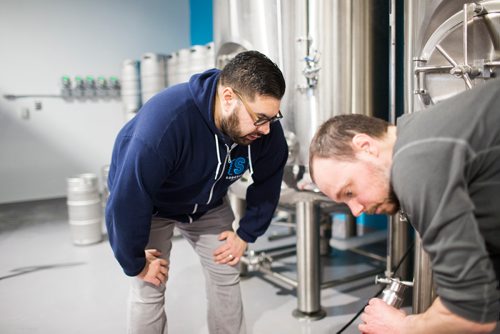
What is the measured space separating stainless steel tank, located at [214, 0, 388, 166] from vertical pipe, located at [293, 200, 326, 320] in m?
0.22

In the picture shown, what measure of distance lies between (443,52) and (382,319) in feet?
2.63

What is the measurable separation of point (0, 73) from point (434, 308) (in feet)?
15.1

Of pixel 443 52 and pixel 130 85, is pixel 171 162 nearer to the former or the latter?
pixel 443 52

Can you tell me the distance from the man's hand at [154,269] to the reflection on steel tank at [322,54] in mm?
777

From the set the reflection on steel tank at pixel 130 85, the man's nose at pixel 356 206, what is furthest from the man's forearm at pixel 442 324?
the reflection on steel tank at pixel 130 85

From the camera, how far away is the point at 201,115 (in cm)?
126

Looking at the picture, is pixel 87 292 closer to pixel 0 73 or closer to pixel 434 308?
pixel 434 308

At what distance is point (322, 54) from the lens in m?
1.81

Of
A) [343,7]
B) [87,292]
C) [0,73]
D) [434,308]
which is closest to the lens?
[434,308]

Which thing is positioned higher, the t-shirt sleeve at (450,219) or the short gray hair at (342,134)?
the short gray hair at (342,134)

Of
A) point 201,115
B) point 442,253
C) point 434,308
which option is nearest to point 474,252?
point 442,253

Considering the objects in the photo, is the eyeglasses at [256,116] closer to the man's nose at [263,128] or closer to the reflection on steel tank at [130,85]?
the man's nose at [263,128]

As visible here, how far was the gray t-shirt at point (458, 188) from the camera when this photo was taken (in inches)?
28.7

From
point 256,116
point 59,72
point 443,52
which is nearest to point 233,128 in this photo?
point 256,116
